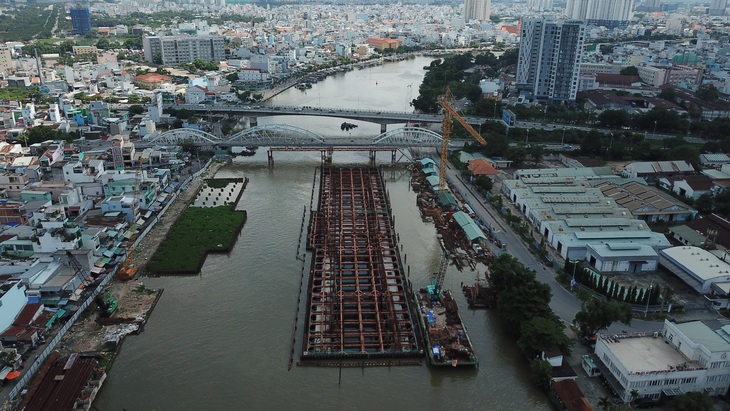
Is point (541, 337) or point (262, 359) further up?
point (541, 337)

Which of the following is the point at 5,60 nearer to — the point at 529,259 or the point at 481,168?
the point at 481,168

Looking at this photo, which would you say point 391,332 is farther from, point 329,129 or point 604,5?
point 604,5

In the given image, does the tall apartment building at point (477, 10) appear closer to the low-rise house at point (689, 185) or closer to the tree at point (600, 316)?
the low-rise house at point (689, 185)

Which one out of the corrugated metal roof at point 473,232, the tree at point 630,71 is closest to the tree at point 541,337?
the corrugated metal roof at point 473,232

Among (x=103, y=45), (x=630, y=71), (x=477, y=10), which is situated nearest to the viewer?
(x=630, y=71)

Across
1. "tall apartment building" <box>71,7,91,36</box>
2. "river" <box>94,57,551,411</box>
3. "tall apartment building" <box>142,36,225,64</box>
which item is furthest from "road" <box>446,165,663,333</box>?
"tall apartment building" <box>71,7,91,36</box>

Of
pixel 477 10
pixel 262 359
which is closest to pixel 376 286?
pixel 262 359

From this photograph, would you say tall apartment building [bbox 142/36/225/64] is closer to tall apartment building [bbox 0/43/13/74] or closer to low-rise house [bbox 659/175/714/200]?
tall apartment building [bbox 0/43/13/74]
